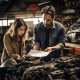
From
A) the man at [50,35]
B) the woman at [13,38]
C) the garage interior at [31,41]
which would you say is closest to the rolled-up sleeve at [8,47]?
the woman at [13,38]

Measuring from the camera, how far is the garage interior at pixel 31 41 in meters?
0.92

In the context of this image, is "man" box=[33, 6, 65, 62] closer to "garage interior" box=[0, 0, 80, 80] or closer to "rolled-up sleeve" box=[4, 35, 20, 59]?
"garage interior" box=[0, 0, 80, 80]

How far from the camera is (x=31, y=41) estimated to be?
183 cm

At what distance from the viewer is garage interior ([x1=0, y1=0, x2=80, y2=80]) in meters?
0.92

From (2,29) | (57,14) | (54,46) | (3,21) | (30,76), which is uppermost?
(57,14)

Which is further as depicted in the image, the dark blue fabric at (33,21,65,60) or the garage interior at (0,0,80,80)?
the dark blue fabric at (33,21,65,60)

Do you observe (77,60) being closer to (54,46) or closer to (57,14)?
(54,46)

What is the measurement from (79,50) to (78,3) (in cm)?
86

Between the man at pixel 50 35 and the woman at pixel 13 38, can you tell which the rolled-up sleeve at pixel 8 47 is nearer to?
the woman at pixel 13 38

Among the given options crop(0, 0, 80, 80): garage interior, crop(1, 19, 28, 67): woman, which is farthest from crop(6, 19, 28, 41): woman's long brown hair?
crop(0, 0, 80, 80): garage interior

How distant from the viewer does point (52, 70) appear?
3.17 ft

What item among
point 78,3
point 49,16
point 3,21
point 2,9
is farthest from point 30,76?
point 78,3

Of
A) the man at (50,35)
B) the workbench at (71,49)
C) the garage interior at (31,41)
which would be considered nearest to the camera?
the garage interior at (31,41)

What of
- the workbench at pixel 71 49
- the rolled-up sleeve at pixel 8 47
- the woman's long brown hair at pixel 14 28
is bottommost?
the workbench at pixel 71 49
